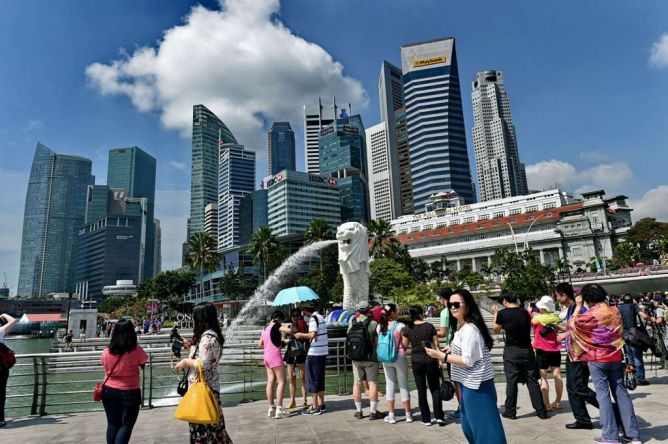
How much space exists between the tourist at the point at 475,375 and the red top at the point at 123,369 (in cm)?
327

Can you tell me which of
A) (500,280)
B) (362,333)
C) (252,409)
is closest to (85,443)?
(252,409)

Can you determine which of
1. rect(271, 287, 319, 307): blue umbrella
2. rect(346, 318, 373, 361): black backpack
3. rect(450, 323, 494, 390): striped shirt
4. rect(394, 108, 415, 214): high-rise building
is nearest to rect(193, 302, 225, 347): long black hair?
rect(450, 323, 494, 390): striped shirt

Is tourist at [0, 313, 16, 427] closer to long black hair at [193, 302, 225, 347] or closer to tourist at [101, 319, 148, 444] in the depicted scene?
tourist at [101, 319, 148, 444]

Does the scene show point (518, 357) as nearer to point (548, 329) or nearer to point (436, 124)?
point (548, 329)

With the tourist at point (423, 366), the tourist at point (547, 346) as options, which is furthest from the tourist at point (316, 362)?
the tourist at point (547, 346)

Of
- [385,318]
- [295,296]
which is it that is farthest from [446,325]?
[295,296]

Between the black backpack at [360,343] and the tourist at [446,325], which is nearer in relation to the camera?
the tourist at [446,325]

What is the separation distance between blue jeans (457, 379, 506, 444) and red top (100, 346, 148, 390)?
354 centimetres

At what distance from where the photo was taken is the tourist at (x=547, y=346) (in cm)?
672

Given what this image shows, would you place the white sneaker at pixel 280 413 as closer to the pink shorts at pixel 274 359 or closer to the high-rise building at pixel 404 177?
the pink shorts at pixel 274 359

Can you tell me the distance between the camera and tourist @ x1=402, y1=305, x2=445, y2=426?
625 centimetres

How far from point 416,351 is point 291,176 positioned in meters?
130

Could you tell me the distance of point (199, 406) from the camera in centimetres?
401

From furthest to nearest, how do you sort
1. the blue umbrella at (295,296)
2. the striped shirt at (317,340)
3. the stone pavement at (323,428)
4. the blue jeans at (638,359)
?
the blue umbrella at (295,296), the blue jeans at (638,359), the striped shirt at (317,340), the stone pavement at (323,428)
